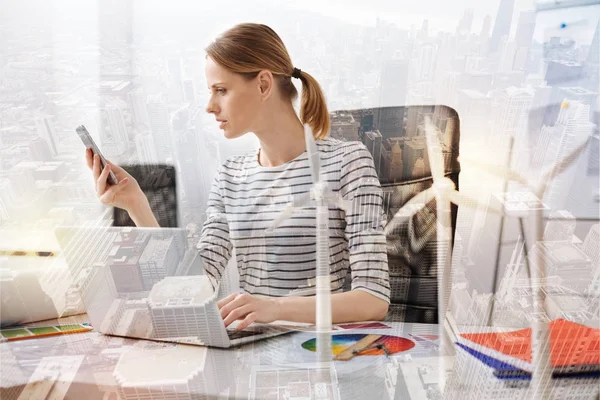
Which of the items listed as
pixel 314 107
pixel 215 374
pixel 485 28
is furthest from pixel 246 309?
pixel 485 28

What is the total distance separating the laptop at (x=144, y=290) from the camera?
865 millimetres

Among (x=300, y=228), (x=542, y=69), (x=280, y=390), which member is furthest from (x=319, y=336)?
(x=542, y=69)

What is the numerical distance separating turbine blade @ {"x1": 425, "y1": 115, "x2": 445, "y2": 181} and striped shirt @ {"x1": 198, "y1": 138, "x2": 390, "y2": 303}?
207 millimetres

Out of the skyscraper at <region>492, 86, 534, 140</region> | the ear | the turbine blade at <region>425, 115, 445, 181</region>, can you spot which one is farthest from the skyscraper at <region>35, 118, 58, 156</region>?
the skyscraper at <region>492, 86, 534, 140</region>

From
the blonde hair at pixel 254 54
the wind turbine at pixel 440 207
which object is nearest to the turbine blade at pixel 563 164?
the wind turbine at pixel 440 207

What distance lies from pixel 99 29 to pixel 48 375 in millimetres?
738

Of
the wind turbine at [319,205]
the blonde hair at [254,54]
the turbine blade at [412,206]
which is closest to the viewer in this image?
the blonde hair at [254,54]

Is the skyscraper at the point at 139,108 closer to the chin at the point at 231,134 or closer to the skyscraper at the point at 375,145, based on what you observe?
the chin at the point at 231,134

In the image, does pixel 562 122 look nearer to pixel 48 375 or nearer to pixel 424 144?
pixel 424 144

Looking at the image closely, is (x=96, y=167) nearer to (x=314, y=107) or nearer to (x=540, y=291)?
(x=314, y=107)

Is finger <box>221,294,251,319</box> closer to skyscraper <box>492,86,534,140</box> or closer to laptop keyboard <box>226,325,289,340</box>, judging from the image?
laptop keyboard <box>226,325,289,340</box>

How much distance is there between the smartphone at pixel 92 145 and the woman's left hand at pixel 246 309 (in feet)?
1.17

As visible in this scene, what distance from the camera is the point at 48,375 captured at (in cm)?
84

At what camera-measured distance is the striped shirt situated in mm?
923
